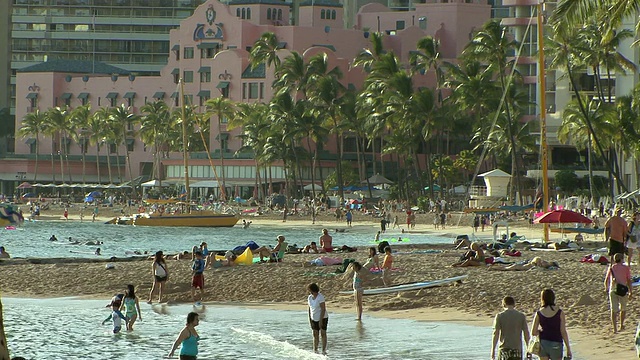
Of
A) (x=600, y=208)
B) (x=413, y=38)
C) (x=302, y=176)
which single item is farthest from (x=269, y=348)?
(x=413, y=38)

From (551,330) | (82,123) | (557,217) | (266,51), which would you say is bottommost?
(551,330)

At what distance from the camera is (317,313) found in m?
21.9

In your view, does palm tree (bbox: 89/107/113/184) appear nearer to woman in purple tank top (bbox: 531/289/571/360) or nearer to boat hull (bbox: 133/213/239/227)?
boat hull (bbox: 133/213/239/227)

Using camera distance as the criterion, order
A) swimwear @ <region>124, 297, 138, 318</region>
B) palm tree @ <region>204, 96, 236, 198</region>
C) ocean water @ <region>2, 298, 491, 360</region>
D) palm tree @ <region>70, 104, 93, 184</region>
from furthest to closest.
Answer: palm tree @ <region>70, 104, 93, 184</region> → palm tree @ <region>204, 96, 236, 198</region> → swimwear @ <region>124, 297, 138, 318</region> → ocean water @ <region>2, 298, 491, 360</region>

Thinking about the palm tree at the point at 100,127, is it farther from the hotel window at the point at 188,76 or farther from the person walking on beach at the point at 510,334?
the person walking on beach at the point at 510,334

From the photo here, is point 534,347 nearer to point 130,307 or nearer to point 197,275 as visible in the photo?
point 130,307

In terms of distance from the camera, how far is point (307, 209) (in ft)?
298

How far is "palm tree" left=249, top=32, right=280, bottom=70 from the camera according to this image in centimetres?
10588

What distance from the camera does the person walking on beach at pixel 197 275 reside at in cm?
3089

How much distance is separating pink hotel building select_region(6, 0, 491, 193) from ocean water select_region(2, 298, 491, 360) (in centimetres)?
7881

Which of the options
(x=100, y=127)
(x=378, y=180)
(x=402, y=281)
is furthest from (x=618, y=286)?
(x=100, y=127)

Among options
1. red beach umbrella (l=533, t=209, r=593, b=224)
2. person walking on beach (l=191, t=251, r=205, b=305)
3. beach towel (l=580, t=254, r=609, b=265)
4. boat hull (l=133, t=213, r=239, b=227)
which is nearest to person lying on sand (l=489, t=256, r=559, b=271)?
beach towel (l=580, t=254, r=609, b=265)

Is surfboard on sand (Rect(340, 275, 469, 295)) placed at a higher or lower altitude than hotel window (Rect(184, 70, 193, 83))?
lower

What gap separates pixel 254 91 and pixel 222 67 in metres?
3.91
